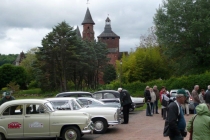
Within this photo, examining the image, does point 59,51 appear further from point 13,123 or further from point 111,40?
point 111,40

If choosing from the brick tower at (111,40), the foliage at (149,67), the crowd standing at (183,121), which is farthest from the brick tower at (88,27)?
the crowd standing at (183,121)

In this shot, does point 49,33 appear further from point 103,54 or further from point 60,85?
point 103,54

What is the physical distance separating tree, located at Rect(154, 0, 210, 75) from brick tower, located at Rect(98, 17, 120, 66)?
81.0 meters

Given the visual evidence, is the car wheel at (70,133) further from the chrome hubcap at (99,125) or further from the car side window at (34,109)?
the chrome hubcap at (99,125)

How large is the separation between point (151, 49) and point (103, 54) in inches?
824

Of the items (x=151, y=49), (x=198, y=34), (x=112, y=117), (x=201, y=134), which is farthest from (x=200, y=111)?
(x=151, y=49)

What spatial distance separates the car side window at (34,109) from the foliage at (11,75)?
275 feet

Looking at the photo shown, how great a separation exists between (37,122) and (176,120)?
6748mm

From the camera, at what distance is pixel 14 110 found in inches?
516

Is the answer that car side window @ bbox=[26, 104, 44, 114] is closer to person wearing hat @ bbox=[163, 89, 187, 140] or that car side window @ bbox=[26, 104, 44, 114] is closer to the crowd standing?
the crowd standing

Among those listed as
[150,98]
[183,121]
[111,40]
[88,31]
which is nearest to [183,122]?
[183,121]

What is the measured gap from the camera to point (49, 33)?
63656mm

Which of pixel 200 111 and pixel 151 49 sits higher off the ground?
pixel 151 49

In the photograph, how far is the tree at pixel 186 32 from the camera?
142 feet
